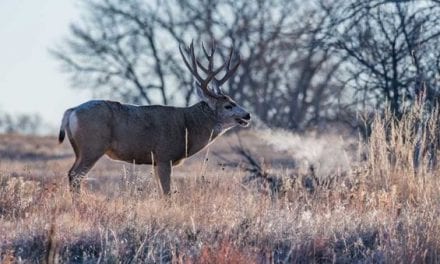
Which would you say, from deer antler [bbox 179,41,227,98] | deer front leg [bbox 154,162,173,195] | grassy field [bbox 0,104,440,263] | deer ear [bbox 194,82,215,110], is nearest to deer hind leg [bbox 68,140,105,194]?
grassy field [bbox 0,104,440,263]

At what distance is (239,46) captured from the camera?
4631 centimetres

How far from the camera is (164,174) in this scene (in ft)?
50.8

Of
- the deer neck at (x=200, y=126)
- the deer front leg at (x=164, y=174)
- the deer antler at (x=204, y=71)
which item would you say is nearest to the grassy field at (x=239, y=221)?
the deer front leg at (x=164, y=174)

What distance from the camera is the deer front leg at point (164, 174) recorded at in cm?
1528

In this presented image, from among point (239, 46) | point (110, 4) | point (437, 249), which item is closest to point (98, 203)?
point (437, 249)

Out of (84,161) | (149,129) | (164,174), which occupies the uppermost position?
(149,129)

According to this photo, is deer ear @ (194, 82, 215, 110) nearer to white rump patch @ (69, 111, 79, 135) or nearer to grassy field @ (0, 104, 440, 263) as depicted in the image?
grassy field @ (0, 104, 440, 263)

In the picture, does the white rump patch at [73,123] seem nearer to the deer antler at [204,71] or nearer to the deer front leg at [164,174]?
the deer front leg at [164,174]

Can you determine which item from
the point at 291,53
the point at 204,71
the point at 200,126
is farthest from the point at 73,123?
the point at 291,53

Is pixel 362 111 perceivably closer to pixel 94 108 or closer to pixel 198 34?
pixel 94 108

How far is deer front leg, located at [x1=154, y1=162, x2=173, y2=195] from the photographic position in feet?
50.1

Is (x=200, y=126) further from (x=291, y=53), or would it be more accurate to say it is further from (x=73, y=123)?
(x=291, y=53)

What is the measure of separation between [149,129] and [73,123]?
1273mm

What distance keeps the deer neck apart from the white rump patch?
204cm
